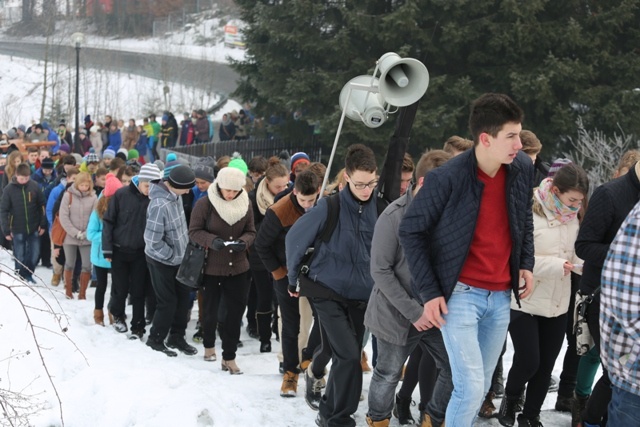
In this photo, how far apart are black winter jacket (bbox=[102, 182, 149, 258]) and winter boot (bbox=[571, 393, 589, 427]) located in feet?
17.1

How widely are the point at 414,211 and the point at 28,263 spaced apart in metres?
9.72

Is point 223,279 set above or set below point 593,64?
below

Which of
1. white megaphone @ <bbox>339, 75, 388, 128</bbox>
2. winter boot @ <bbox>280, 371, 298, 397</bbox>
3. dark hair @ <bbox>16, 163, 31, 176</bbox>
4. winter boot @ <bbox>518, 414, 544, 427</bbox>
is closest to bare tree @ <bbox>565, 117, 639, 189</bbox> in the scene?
white megaphone @ <bbox>339, 75, 388, 128</bbox>

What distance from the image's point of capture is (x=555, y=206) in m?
5.96

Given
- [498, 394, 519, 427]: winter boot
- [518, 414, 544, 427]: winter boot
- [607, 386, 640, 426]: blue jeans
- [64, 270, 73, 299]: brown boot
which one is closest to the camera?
[607, 386, 640, 426]: blue jeans

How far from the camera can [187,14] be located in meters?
70.7

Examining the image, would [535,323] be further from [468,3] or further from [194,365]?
[468,3]

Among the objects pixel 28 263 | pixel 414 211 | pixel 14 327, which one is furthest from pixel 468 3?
pixel 414 211

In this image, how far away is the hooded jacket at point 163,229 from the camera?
28.7ft

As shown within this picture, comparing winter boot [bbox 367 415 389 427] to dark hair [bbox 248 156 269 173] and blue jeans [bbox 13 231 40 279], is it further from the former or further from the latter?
blue jeans [bbox 13 231 40 279]

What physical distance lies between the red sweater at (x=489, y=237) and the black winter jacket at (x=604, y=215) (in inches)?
44.9

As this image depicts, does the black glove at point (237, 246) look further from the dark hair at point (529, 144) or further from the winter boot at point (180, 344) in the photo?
the dark hair at point (529, 144)

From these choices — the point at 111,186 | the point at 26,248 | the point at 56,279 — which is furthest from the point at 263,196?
the point at 26,248

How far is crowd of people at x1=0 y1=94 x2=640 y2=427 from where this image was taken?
448 cm
